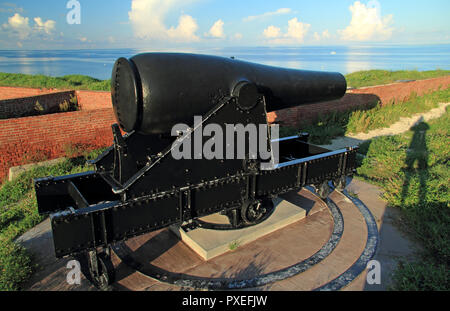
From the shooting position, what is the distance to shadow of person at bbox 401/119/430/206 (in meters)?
4.99

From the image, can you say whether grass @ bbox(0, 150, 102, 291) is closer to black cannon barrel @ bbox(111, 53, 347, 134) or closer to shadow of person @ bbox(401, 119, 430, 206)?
black cannon barrel @ bbox(111, 53, 347, 134)

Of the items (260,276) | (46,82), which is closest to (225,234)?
(260,276)

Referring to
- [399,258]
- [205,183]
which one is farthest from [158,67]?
[399,258]

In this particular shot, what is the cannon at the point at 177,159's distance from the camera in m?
2.78

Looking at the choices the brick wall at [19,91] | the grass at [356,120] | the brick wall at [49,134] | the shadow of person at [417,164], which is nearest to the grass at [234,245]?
the shadow of person at [417,164]

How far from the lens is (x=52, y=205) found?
3473 millimetres

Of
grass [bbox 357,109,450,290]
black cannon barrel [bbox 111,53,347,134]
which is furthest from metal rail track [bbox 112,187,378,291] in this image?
black cannon barrel [bbox 111,53,347,134]

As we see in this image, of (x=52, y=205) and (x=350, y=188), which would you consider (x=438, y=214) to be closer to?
(x=350, y=188)

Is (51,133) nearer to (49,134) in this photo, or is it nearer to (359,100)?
(49,134)

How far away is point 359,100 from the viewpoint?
39.5ft

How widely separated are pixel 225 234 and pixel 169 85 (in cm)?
181

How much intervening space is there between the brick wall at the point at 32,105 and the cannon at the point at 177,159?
8.86 m

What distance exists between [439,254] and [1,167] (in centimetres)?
733
